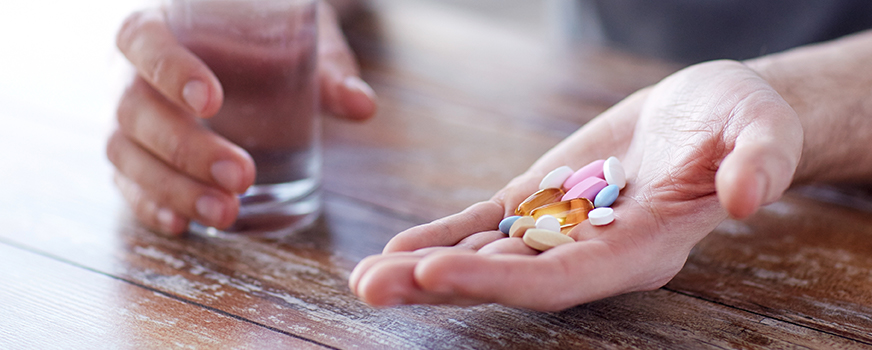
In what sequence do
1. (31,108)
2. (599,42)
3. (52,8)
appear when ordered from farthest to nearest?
(52,8) → (599,42) → (31,108)

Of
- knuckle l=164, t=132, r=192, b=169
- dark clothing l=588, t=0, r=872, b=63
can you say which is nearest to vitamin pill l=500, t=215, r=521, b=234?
knuckle l=164, t=132, r=192, b=169

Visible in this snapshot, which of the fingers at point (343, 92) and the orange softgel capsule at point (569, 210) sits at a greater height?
the fingers at point (343, 92)

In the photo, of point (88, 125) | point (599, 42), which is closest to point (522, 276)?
point (88, 125)

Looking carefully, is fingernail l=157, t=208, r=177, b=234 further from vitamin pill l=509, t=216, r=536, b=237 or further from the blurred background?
vitamin pill l=509, t=216, r=536, b=237

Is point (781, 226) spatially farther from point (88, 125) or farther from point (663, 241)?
point (88, 125)

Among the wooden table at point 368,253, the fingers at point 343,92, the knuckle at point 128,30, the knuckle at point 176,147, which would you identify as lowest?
the wooden table at point 368,253

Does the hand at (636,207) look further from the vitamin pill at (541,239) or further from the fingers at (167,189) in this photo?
the fingers at (167,189)

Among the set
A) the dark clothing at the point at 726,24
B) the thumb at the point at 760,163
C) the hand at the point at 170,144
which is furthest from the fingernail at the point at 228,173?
the dark clothing at the point at 726,24

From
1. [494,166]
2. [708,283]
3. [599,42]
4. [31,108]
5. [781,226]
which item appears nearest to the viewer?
[708,283]

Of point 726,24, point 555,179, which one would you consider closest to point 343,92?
point 555,179
